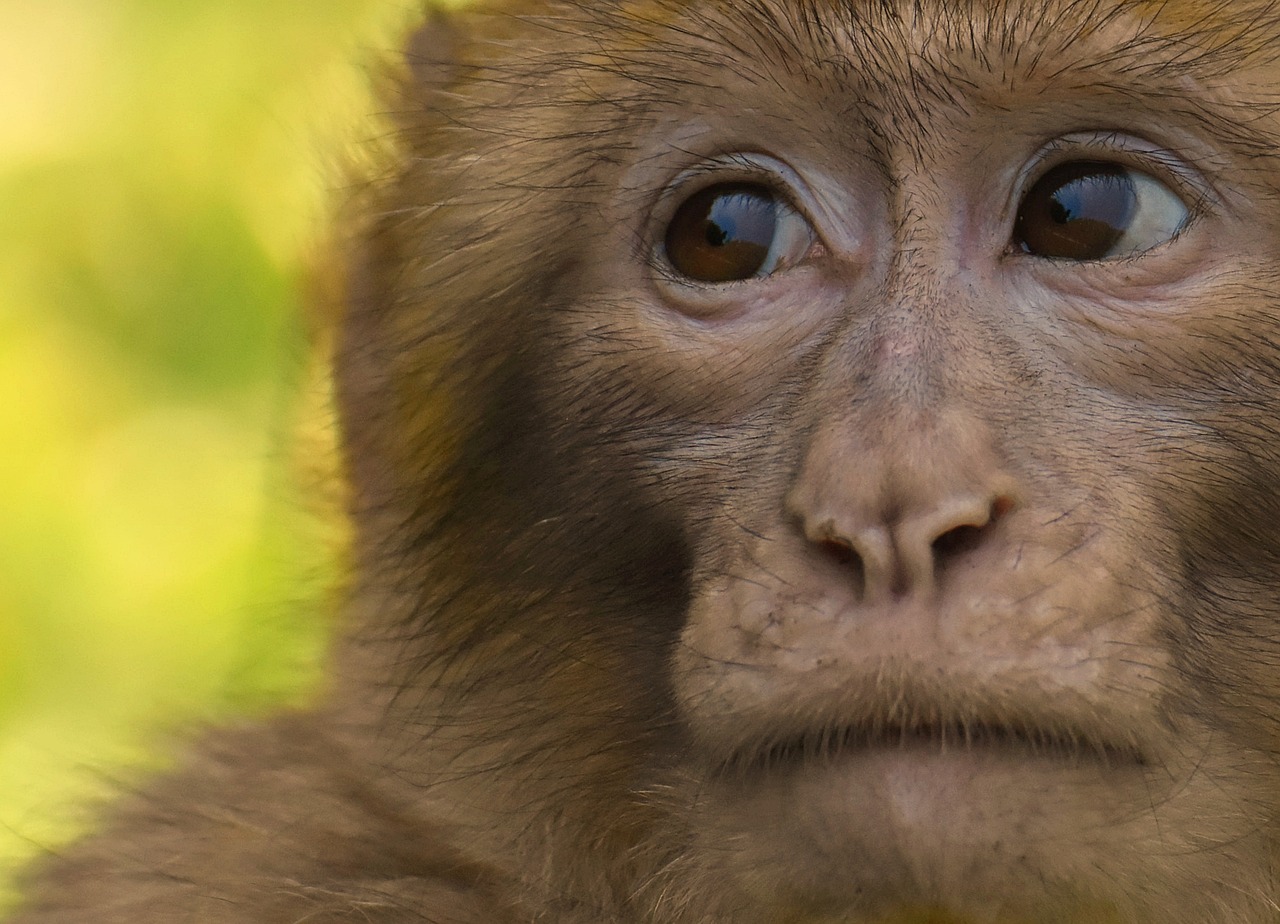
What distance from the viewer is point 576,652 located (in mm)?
2748

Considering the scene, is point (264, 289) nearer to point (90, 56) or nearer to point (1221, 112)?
point (90, 56)

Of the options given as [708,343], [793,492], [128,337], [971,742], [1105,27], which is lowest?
[971,742]

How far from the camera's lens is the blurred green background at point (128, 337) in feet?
18.0

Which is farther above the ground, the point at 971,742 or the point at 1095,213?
the point at 1095,213

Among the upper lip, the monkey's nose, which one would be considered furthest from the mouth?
the monkey's nose

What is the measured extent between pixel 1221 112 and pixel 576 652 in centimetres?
116

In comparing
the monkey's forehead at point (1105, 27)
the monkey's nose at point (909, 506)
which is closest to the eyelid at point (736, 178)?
the monkey's forehead at point (1105, 27)

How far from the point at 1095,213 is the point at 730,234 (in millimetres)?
541

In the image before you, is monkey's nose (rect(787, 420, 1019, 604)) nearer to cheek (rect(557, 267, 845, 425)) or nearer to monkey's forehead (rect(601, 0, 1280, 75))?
cheek (rect(557, 267, 845, 425))

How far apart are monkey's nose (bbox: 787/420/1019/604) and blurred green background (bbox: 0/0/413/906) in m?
2.72

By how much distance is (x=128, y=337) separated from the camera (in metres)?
5.96

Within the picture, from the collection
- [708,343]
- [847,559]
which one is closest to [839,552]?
[847,559]

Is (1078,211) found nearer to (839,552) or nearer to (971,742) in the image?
(839,552)

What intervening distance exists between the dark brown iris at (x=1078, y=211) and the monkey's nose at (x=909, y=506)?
49 centimetres
